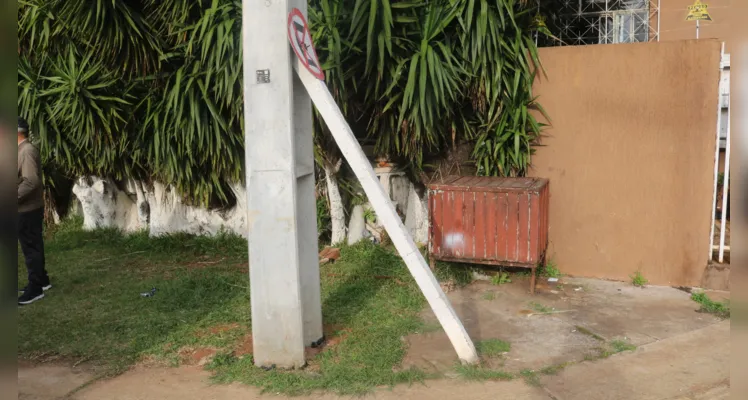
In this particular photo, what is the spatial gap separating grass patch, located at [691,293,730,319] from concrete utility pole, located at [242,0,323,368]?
3330 millimetres

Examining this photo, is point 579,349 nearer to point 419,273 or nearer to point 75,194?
point 419,273

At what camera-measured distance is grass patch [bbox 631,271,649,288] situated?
20.0ft

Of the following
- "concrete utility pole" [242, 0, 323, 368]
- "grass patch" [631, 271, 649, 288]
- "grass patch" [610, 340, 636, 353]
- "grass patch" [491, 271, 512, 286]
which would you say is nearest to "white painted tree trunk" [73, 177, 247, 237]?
"grass patch" [491, 271, 512, 286]

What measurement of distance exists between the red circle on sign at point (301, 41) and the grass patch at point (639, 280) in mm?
3594

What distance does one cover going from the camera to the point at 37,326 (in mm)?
5457

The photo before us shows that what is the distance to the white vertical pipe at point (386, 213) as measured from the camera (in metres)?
4.23

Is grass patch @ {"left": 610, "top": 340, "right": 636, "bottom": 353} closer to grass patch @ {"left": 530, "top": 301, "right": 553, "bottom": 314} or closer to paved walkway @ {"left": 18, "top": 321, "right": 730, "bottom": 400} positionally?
paved walkway @ {"left": 18, "top": 321, "right": 730, "bottom": 400}

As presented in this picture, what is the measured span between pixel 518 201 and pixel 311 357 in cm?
232

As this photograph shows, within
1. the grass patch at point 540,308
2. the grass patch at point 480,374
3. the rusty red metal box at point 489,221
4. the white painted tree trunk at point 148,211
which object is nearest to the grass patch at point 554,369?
the grass patch at point 480,374

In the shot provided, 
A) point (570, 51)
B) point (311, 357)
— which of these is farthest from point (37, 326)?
point (570, 51)

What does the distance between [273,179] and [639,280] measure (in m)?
3.66

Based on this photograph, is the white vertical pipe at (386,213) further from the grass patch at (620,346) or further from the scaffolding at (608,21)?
the scaffolding at (608,21)

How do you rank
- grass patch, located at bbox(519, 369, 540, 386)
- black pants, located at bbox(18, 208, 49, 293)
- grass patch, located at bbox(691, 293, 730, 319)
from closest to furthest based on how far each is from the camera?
grass patch, located at bbox(519, 369, 540, 386) < grass patch, located at bbox(691, 293, 730, 319) < black pants, located at bbox(18, 208, 49, 293)

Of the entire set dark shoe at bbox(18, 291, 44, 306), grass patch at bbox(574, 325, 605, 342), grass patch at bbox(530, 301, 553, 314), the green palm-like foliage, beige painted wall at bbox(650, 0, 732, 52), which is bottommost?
grass patch at bbox(574, 325, 605, 342)
